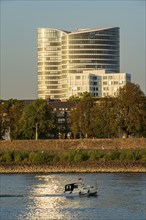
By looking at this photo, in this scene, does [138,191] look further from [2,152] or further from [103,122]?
[103,122]

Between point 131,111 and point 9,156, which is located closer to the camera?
point 9,156

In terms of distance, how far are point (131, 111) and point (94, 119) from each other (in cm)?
558

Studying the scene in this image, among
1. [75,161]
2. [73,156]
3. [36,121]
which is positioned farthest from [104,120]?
[75,161]

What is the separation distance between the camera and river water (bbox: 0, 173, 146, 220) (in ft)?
149

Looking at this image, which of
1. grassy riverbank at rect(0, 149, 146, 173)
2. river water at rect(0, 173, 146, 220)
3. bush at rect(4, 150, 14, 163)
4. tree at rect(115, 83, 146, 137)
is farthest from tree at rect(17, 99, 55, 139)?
river water at rect(0, 173, 146, 220)

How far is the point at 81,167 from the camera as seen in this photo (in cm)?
7831

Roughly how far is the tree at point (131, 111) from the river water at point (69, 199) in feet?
89.0

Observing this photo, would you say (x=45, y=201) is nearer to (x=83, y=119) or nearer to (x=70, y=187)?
(x=70, y=187)

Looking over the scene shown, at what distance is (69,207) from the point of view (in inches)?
1948

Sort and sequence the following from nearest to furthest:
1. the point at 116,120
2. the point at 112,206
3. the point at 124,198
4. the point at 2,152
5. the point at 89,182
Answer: the point at 112,206, the point at 124,198, the point at 89,182, the point at 2,152, the point at 116,120

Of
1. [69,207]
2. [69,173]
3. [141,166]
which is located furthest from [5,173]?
[69,207]

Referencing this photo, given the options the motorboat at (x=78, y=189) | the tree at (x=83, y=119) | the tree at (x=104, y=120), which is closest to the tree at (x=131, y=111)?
the tree at (x=104, y=120)

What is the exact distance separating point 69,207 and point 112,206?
240 cm

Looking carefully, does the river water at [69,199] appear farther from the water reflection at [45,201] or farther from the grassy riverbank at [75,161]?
the grassy riverbank at [75,161]
